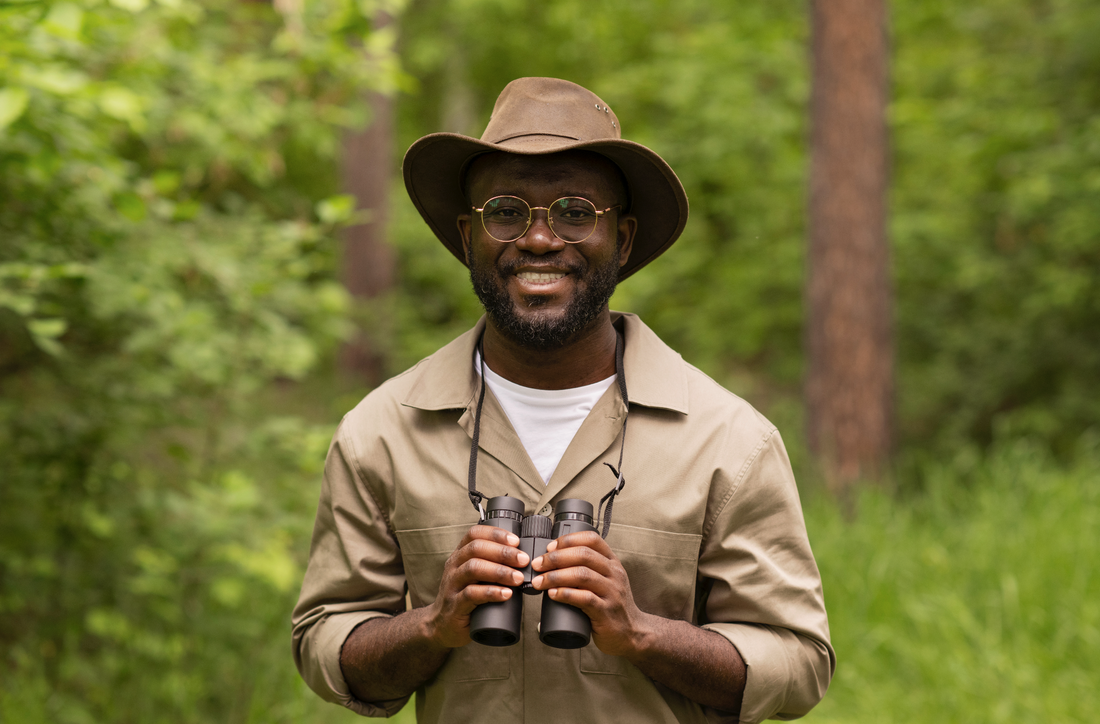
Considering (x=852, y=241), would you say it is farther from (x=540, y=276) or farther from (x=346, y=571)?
(x=346, y=571)

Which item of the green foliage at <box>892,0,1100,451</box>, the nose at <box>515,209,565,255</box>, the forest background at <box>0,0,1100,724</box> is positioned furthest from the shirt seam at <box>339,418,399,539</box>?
the green foliage at <box>892,0,1100,451</box>

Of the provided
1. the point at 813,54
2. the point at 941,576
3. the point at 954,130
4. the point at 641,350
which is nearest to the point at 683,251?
the point at 954,130

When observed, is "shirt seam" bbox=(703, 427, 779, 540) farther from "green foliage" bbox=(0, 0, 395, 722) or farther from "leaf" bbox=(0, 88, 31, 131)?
"green foliage" bbox=(0, 0, 395, 722)

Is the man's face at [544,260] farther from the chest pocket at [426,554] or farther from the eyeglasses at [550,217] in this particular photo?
the chest pocket at [426,554]

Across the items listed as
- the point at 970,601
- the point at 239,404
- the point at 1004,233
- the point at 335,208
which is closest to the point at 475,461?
the point at 335,208

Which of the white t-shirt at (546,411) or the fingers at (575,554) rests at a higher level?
the white t-shirt at (546,411)

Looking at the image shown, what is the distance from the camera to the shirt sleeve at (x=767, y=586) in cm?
194

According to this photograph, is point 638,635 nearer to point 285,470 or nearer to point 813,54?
point 285,470

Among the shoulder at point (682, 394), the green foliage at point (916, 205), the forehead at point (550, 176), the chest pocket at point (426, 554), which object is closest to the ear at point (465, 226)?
the forehead at point (550, 176)

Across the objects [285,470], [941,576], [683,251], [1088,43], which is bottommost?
[941,576]

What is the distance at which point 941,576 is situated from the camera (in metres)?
5.11

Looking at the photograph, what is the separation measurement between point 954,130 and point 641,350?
7.70 m

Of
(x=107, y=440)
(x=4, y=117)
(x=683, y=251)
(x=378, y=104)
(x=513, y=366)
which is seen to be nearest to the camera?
(x=513, y=366)

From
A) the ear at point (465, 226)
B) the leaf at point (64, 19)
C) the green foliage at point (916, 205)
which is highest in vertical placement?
the green foliage at point (916, 205)
